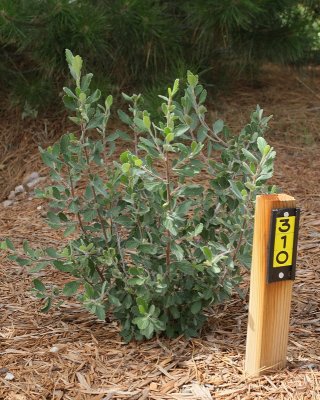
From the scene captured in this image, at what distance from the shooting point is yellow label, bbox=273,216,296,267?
1.90 m

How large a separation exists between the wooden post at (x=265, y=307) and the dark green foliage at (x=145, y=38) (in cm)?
191

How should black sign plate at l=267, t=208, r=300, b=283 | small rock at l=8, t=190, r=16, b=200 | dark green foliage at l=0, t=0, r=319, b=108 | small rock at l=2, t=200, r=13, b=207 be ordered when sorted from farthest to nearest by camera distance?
small rock at l=8, t=190, r=16, b=200, small rock at l=2, t=200, r=13, b=207, dark green foliage at l=0, t=0, r=319, b=108, black sign plate at l=267, t=208, r=300, b=283

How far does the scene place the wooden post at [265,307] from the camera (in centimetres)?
189

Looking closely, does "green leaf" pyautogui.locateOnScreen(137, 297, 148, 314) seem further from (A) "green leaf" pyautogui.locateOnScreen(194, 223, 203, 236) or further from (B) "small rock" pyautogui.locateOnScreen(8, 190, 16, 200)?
(B) "small rock" pyautogui.locateOnScreen(8, 190, 16, 200)

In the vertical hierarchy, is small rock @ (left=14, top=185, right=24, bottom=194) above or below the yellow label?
above

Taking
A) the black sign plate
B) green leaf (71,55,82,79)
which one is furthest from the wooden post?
green leaf (71,55,82,79)

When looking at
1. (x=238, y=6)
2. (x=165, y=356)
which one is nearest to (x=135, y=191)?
(x=165, y=356)

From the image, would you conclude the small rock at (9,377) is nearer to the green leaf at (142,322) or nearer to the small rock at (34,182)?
the green leaf at (142,322)

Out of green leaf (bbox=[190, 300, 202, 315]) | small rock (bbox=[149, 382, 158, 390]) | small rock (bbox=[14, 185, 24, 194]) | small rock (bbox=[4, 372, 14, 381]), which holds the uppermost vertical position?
small rock (bbox=[14, 185, 24, 194])

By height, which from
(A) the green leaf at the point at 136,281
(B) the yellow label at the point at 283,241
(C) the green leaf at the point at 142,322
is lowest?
(C) the green leaf at the point at 142,322

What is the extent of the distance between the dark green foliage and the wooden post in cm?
191

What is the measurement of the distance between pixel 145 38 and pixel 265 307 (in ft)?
7.67

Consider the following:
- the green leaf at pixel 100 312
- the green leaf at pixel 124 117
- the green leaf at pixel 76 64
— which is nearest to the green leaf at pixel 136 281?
the green leaf at pixel 100 312

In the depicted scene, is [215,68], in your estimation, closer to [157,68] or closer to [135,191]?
[157,68]
